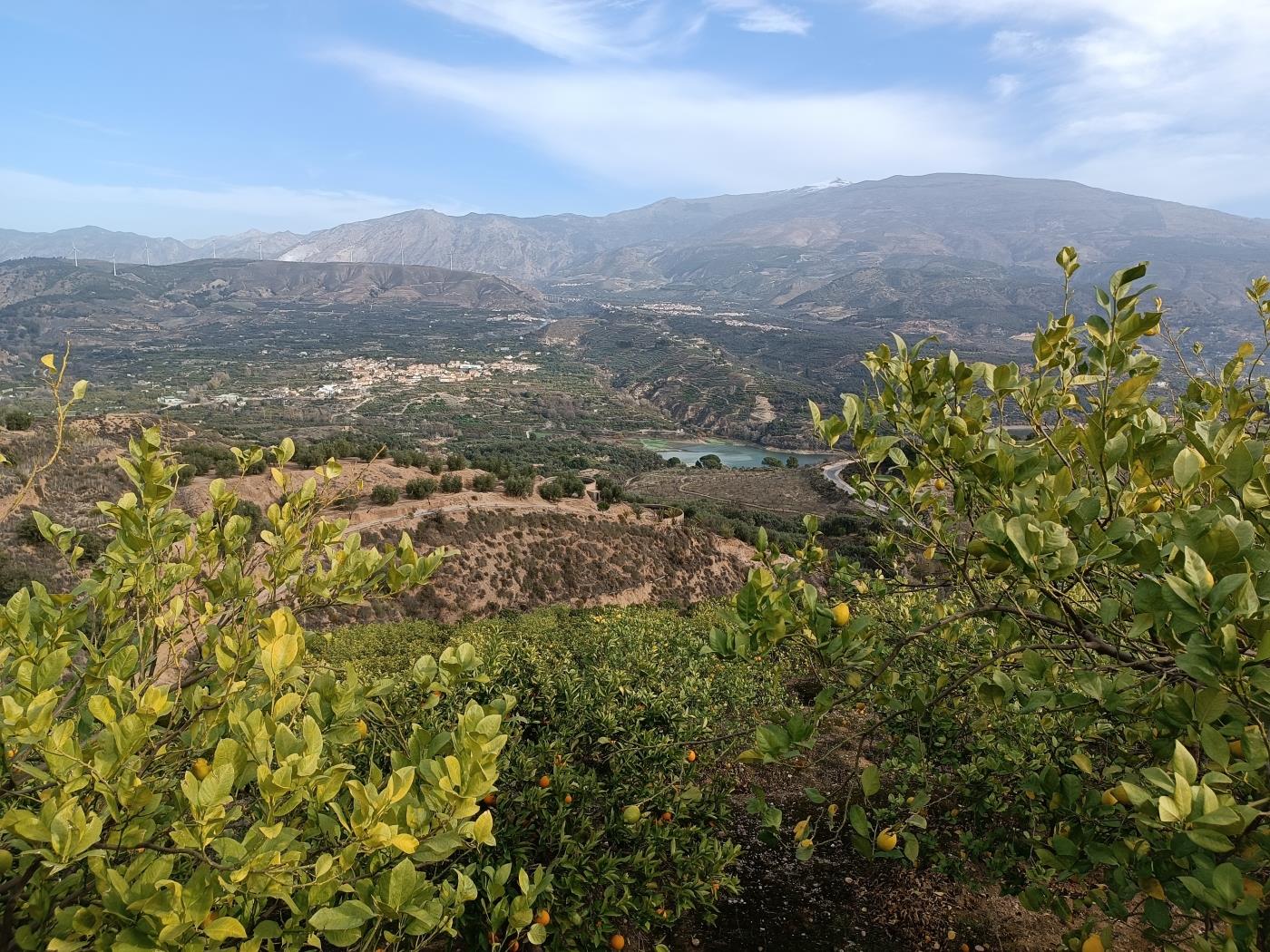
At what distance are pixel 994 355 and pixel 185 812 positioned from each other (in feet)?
399

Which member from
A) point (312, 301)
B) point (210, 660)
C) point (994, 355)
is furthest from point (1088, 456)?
point (312, 301)

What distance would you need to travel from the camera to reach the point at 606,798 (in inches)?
124

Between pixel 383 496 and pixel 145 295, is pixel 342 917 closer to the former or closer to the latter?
pixel 383 496

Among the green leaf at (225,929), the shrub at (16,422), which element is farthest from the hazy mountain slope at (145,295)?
the green leaf at (225,929)

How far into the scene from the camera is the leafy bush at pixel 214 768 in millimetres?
1229

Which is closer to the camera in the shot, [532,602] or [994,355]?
[532,602]

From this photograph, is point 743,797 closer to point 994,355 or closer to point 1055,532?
point 1055,532

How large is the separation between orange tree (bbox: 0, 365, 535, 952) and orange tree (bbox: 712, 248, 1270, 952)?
0.87 meters

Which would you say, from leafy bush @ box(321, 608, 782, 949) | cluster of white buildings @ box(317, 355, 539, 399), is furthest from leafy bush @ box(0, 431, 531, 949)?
cluster of white buildings @ box(317, 355, 539, 399)

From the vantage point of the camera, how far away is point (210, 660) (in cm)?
215

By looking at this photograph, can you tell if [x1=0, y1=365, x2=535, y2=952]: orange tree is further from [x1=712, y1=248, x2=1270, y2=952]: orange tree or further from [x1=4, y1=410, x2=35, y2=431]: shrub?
[x1=4, y1=410, x2=35, y2=431]: shrub

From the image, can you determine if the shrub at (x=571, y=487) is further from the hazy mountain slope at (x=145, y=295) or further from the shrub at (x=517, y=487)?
the hazy mountain slope at (x=145, y=295)

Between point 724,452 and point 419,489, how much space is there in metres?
55.0

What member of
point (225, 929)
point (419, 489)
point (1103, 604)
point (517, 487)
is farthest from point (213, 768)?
point (517, 487)
